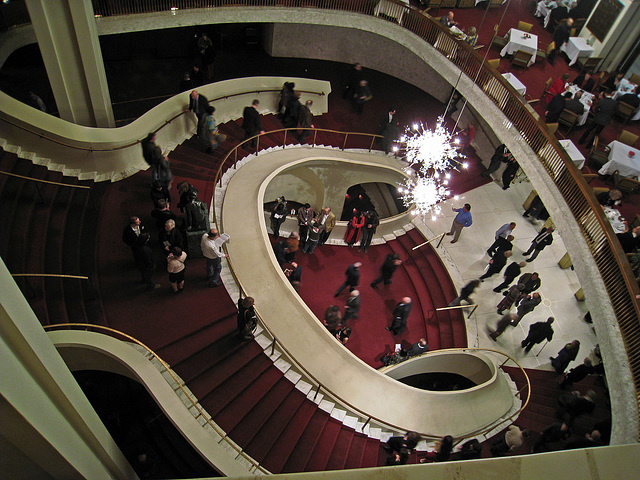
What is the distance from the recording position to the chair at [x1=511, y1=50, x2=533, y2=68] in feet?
46.0

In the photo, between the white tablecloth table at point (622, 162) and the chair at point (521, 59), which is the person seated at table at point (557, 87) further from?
the white tablecloth table at point (622, 162)

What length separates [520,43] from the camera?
1399cm

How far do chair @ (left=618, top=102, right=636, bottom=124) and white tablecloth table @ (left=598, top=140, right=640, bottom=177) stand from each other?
1.96m

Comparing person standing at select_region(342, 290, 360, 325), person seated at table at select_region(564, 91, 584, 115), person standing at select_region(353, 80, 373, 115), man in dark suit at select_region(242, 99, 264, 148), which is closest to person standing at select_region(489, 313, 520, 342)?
person standing at select_region(342, 290, 360, 325)

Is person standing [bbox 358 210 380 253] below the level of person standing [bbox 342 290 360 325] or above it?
above

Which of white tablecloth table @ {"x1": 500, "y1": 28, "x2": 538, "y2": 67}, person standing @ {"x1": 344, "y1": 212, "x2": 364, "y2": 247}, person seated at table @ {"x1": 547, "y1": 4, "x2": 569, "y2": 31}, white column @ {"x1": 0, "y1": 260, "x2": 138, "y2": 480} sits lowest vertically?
white column @ {"x1": 0, "y1": 260, "x2": 138, "y2": 480}

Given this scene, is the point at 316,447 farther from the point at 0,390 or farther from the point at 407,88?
the point at 407,88

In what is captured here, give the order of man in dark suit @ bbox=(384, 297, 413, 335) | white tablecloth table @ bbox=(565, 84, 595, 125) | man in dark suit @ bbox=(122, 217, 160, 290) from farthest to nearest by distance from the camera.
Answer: white tablecloth table @ bbox=(565, 84, 595, 125)
man in dark suit @ bbox=(384, 297, 413, 335)
man in dark suit @ bbox=(122, 217, 160, 290)

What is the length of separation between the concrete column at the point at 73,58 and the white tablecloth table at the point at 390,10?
25.0 feet

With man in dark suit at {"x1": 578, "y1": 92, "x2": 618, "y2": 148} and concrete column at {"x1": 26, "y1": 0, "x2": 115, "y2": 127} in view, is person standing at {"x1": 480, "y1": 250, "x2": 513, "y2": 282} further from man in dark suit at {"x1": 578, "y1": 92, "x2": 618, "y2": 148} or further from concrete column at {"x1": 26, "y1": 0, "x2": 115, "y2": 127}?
concrete column at {"x1": 26, "y1": 0, "x2": 115, "y2": 127}

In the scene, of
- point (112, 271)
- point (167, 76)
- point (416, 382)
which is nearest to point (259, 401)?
point (112, 271)

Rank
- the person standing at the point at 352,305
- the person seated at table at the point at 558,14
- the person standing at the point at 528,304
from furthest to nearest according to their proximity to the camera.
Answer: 1. the person seated at table at the point at 558,14
2. the person standing at the point at 528,304
3. the person standing at the point at 352,305

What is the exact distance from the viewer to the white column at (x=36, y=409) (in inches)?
133

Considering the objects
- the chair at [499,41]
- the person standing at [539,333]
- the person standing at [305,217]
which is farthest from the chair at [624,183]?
the person standing at [305,217]
